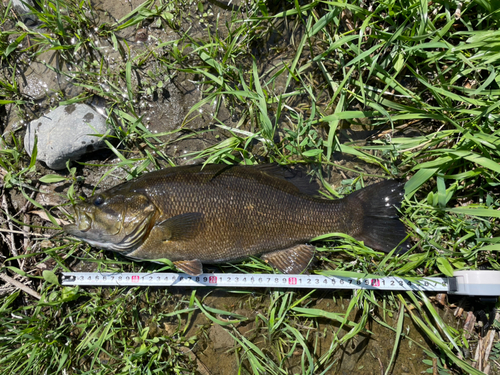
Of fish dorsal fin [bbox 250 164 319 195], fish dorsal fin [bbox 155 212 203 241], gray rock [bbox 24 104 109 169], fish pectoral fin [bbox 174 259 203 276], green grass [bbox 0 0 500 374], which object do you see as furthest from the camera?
gray rock [bbox 24 104 109 169]

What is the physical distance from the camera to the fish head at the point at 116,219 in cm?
269

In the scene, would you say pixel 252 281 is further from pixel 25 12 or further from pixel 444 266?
pixel 25 12

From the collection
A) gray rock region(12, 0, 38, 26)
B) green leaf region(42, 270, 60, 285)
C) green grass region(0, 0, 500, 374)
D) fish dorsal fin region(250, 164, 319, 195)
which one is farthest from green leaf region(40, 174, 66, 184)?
fish dorsal fin region(250, 164, 319, 195)

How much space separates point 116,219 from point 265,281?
Answer: 1.56 m

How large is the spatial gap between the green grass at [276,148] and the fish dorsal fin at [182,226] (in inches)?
29.7

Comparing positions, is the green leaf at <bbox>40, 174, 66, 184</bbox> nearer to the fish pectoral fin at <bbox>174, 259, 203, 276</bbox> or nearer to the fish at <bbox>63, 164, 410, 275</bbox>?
the fish at <bbox>63, 164, 410, 275</bbox>

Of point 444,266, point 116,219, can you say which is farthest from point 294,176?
point 116,219

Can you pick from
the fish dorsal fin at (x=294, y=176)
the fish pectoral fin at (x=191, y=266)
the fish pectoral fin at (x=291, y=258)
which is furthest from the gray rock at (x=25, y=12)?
the fish pectoral fin at (x=291, y=258)

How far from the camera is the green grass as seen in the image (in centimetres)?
290

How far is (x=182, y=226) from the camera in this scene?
2.67 metres

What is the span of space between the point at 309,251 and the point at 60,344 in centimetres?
276

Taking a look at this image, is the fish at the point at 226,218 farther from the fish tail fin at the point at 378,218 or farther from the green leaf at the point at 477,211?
the green leaf at the point at 477,211

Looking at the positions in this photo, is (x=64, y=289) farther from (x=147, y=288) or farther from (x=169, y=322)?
(x=169, y=322)

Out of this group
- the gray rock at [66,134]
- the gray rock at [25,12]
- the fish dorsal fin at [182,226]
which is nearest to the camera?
the fish dorsal fin at [182,226]
